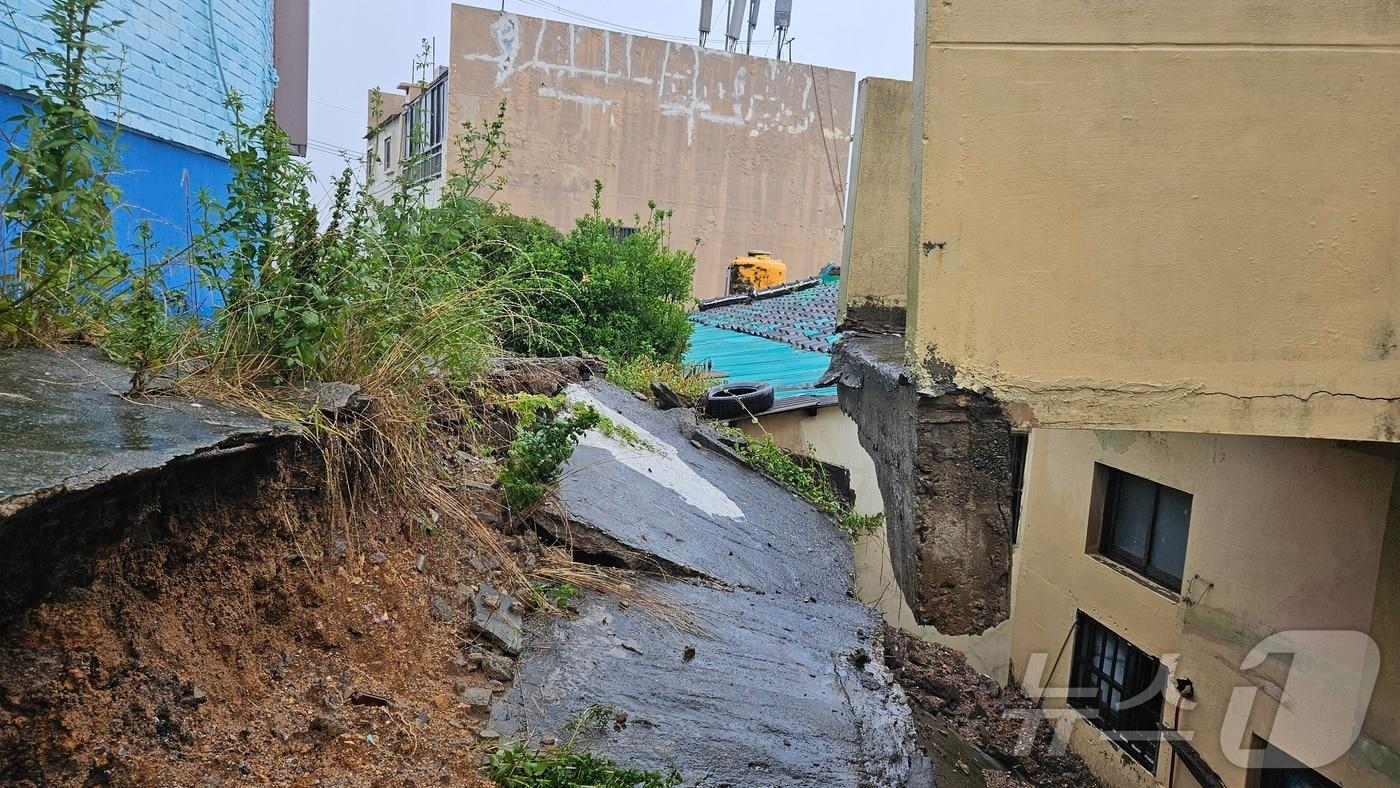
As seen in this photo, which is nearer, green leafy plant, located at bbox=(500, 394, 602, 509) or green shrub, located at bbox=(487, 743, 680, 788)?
green shrub, located at bbox=(487, 743, 680, 788)

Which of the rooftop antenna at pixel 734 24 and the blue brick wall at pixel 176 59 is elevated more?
the rooftop antenna at pixel 734 24

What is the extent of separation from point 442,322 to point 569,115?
1992 centimetres

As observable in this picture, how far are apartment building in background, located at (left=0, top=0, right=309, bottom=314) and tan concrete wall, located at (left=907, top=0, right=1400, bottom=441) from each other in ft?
11.3

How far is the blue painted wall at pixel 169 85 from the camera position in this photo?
197 inches

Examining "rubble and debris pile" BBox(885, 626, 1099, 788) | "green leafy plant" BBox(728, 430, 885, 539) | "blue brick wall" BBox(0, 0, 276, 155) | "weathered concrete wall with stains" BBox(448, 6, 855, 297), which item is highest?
"weathered concrete wall with stains" BBox(448, 6, 855, 297)

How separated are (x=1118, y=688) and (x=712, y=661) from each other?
7.79 m

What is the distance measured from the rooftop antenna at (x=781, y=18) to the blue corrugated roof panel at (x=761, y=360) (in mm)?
12964

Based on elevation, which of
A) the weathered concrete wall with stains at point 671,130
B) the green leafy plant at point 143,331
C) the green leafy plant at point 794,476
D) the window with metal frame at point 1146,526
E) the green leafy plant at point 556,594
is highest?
the weathered concrete wall with stains at point 671,130

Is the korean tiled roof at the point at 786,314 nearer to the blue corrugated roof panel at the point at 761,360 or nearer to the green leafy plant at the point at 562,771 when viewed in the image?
the blue corrugated roof panel at the point at 761,360

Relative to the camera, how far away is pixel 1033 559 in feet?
37.8

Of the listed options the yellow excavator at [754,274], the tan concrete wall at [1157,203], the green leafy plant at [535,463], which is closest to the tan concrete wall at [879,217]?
the green leafy plant at [535,463]

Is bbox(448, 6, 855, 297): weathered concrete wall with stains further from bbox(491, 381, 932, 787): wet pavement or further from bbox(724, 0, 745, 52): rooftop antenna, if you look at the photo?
bbox(491, 381, 932, 787): wet pavement

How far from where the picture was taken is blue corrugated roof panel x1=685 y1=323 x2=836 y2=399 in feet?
40.6

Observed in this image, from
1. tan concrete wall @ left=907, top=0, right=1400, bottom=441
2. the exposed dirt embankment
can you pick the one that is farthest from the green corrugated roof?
the exposed dirt embankment
